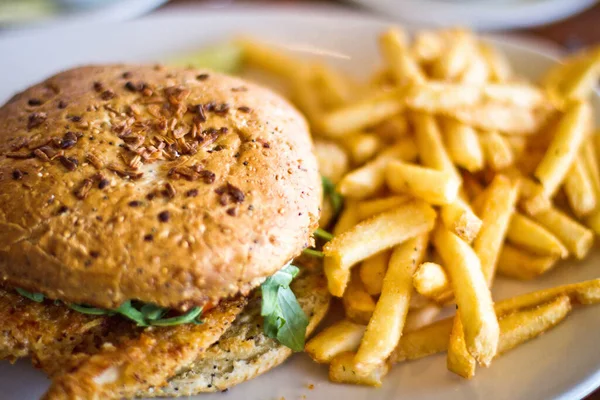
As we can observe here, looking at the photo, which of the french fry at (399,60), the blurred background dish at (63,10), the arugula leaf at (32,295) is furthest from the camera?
the blurred background dish at (63,10)

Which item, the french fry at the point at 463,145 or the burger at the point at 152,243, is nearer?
the burger at the point at 152,243

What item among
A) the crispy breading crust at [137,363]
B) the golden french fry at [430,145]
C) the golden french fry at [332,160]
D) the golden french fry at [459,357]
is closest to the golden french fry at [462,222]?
the golden french fry at [430,145]

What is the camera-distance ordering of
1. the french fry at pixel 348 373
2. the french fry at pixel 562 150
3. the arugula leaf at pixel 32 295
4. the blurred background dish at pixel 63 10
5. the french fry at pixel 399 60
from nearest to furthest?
the arugula leaf at pixel 32 295 < the french fry at pixel 348 373 < the french fry at pixel 562 150 < the french fry at pixel 399 60 < the blurred background dish at pixel 63 10

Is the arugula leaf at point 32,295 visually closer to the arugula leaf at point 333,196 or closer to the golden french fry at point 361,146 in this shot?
the arugula leaf at point 333,196

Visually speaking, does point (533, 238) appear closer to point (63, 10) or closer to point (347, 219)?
point (347, 219)

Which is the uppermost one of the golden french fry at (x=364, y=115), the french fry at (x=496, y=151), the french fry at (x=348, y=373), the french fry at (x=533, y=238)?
the golden french fry at (x=364, y=115)

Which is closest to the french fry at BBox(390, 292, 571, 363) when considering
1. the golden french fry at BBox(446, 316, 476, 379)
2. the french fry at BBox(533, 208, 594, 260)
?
the golden french fry at BBox(446, 316, 476, 379)
